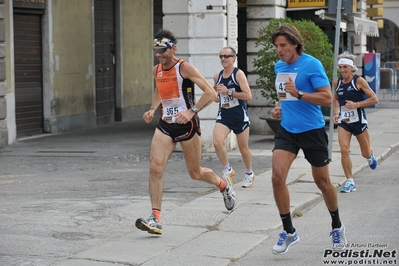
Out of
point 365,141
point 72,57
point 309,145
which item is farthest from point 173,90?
point 72,57

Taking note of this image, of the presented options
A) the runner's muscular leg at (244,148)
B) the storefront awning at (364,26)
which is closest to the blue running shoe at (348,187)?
the runner's muscular leg at (244,148)

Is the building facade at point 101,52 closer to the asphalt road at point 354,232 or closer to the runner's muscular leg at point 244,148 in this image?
the runner's muscular leg at point 244,148

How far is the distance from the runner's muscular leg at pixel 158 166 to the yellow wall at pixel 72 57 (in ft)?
37.9

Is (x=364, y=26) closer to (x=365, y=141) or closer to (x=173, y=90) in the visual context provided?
(x=365, y=141)

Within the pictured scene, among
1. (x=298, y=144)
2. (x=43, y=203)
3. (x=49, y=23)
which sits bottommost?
(x=43, y=203)

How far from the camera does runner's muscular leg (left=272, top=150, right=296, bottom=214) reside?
7.88 metres

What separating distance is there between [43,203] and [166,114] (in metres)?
2.39

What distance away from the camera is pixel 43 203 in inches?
425

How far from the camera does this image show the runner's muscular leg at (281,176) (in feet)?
25.8

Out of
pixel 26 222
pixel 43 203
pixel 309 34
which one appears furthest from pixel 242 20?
pixel 26 222

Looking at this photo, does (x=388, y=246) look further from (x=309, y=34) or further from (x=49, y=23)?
(x=49, y=23)

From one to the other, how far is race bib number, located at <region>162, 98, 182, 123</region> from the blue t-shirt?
1.42 meters

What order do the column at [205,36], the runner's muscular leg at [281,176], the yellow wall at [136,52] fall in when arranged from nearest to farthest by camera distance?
1. the runner's muscular leg at [281,176]
2. the column at [205,36]
3. the yellow wall at [136,52]

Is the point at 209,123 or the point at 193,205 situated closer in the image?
the point at 193,205
